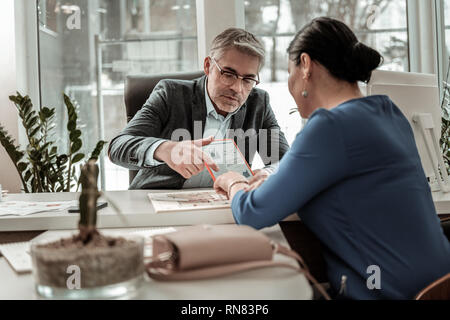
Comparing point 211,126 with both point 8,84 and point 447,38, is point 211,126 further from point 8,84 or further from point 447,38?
point 447,38

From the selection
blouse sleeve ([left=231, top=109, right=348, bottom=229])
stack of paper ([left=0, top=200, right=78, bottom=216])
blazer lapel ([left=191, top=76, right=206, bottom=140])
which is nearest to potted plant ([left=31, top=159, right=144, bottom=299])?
blouse sleeve ([left=231, top=109, right=348, bottom=229])

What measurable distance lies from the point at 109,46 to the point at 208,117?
1.59 metres

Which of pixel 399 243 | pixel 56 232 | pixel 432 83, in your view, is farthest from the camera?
pixel 432 83

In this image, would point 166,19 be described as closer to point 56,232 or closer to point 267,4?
point 267,4

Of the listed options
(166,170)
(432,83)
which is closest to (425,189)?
(432,83)

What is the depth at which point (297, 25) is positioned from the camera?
3.38 m

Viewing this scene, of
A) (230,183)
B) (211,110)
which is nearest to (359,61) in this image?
(230,183)

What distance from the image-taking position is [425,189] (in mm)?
1119

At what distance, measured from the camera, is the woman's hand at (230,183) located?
4.30 feet

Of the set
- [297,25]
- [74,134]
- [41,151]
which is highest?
[297,25]

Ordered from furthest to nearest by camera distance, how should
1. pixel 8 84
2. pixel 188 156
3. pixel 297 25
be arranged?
pixel 297 25, pixel 8 84, pixel 188 156

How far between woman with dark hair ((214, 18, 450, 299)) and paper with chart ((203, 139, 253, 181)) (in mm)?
456
